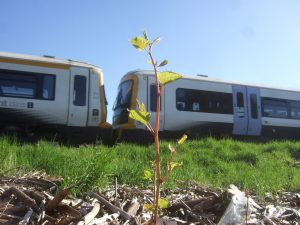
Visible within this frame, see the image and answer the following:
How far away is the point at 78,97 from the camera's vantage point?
14750 mm

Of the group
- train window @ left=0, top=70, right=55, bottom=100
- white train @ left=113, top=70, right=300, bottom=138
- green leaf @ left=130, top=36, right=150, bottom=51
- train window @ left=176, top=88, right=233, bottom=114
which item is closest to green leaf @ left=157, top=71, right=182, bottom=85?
green leaf @ left=130, top=36, right=150, bottom=51

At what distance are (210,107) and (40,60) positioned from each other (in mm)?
6627

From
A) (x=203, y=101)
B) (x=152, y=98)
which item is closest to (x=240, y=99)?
(x=203, y=101)

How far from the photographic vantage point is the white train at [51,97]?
13680 mm

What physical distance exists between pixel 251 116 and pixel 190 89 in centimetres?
291

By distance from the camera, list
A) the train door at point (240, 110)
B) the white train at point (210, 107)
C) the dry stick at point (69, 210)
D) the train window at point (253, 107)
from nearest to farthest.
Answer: the dry stick at point (69, 210) → the white train at point (210, 107) → the train door at point (240, 110) → the train window at point (253, 107)

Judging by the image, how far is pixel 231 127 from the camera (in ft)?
57.8

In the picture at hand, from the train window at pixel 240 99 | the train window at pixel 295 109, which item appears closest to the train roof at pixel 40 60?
the train window at pixel 240 99

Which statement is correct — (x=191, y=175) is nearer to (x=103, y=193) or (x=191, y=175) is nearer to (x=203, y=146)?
(x=103, y=193)

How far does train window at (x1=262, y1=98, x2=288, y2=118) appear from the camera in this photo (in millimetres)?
18656

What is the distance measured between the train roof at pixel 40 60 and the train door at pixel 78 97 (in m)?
0.28

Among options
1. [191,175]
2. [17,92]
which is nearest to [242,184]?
[191,175]

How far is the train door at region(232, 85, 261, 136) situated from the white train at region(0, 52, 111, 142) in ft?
18.4

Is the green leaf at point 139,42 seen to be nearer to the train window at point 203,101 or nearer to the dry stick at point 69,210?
the dry stick at point 69,210
